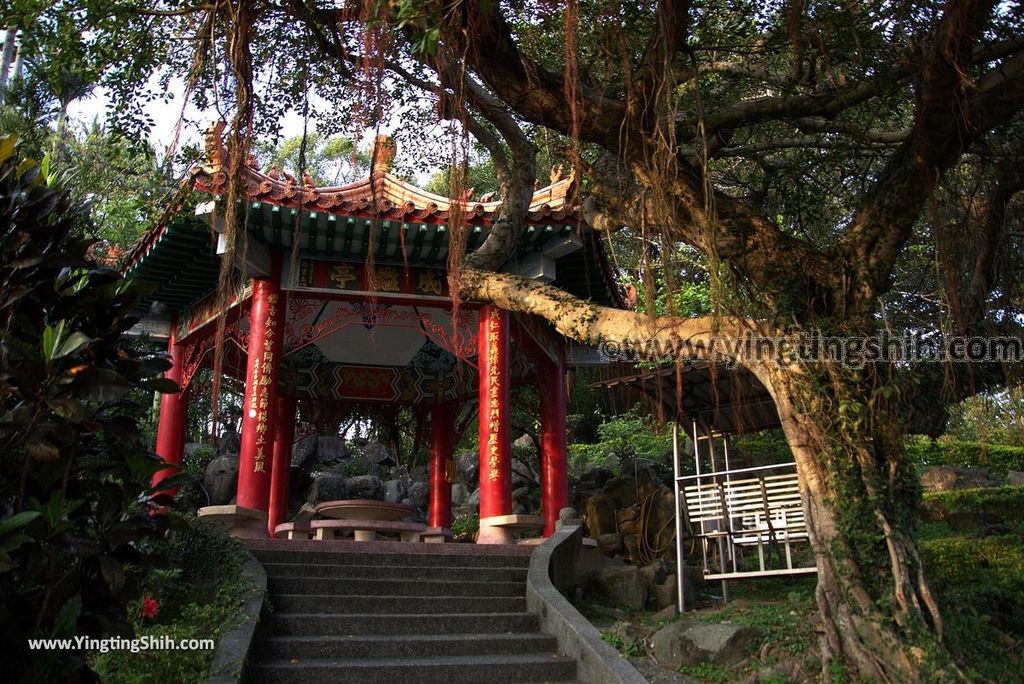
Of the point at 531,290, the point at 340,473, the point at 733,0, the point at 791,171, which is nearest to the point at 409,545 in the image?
the point at 531,290

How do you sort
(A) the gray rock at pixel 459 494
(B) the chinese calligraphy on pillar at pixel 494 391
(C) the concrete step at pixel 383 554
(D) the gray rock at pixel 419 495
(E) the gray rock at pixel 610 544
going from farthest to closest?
(A) the gray rock at pixel 459 494, (D) the gray rock at pixel 419 495, (E) the gray rock at pixel 610 544, (B) the chinese calligraphy on pillar at pixel 494 391, (C) the concrete step at pixel 383 554

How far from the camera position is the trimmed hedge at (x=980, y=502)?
1096 centimetres

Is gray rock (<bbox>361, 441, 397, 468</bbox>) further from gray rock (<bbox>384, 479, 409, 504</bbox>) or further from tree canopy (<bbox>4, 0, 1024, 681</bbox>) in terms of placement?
tree canopy (<bbox>4, 0, 1024, 681</bbox>)

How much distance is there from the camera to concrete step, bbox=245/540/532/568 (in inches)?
237

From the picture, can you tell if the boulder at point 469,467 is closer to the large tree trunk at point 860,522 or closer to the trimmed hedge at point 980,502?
the trimmed hedge at point 980,502

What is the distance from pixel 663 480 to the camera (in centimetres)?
1223

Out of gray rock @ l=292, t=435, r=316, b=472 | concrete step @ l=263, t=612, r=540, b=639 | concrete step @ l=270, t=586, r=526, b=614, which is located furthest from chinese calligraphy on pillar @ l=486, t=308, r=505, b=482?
gray rock @ l=292, t=435, r=316, b=472

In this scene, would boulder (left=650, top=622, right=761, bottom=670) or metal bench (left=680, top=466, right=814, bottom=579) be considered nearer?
boulder (left=650, top=622, right=761, bottom=670)

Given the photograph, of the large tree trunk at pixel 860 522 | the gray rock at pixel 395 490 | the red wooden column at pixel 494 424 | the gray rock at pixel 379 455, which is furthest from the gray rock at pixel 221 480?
the large tree trunk at pixel 860 522

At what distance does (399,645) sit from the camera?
491cm

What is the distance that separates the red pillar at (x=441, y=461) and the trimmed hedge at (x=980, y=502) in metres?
7.06

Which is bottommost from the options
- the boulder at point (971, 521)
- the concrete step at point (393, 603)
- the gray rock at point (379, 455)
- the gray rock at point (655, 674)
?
the gray rock at point (655, 674)

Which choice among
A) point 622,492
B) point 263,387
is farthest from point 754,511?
point 263,387

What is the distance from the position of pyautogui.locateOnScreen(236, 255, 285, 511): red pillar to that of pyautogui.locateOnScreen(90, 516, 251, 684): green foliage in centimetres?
129
